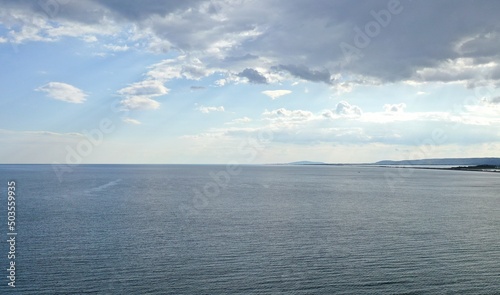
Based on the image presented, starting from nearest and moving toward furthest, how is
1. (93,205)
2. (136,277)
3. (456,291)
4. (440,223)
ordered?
(456,291), (136,277), (440,223), (93,205)

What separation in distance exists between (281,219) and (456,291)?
146ft

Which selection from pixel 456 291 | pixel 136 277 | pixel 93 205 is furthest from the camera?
pixel 93 205

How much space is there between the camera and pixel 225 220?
81.4m

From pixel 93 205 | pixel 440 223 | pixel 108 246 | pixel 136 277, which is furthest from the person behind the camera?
pixel 93 205

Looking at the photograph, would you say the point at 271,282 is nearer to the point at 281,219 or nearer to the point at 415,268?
the point at 415,268

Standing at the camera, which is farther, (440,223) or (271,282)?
(440,223)

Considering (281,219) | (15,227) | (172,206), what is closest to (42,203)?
(172,206)

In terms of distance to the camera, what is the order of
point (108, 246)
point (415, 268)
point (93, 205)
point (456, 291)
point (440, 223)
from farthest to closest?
point (93, 205), point (440, 223), point (108, 246), point (415, 268), point (456, 291)

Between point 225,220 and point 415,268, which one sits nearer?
point 415,268

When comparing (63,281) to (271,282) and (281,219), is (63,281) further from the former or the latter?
(281,219)

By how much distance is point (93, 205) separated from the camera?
344 ft

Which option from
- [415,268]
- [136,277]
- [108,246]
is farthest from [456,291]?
[108,246]

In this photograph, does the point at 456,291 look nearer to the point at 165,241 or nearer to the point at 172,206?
the point at 165,241

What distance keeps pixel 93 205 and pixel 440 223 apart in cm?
8069
